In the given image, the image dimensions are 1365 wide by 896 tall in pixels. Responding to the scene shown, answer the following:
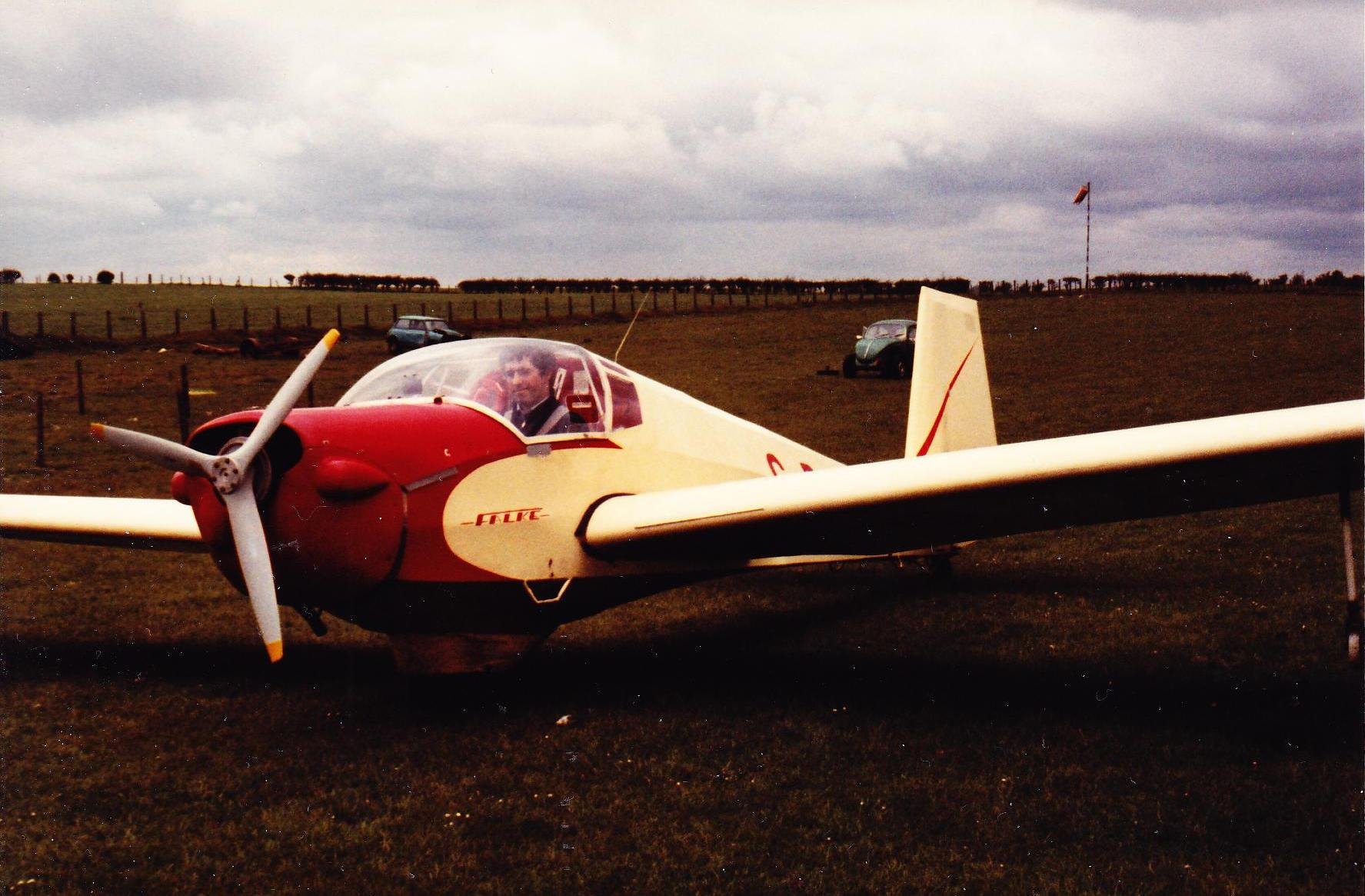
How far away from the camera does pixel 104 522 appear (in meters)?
8.48

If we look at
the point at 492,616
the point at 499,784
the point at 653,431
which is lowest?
the point at 499,784

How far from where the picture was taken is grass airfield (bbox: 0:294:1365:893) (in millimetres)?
4891

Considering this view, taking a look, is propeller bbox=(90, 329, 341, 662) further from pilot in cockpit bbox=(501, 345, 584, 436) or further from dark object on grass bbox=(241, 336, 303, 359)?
dark object on grass bbox=(241, 336, 303, 359)

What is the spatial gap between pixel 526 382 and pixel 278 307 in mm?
52470

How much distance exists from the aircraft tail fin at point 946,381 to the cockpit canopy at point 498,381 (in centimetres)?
332

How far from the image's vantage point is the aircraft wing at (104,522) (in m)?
8.30

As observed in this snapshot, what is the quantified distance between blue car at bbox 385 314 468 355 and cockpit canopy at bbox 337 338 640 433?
30432 millimetres

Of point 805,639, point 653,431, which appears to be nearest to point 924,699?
point 805,639

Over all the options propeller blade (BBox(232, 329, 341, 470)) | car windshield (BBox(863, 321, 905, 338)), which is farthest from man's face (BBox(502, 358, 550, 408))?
car windshield (BBox(863, 321, 905, 338))

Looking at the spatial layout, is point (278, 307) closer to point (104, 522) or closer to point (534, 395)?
point (104, 522)

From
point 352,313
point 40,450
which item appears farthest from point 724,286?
point 40,450

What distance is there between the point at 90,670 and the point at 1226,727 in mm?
7899

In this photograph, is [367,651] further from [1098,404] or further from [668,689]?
[1098,404]

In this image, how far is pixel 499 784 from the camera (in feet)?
19.0
